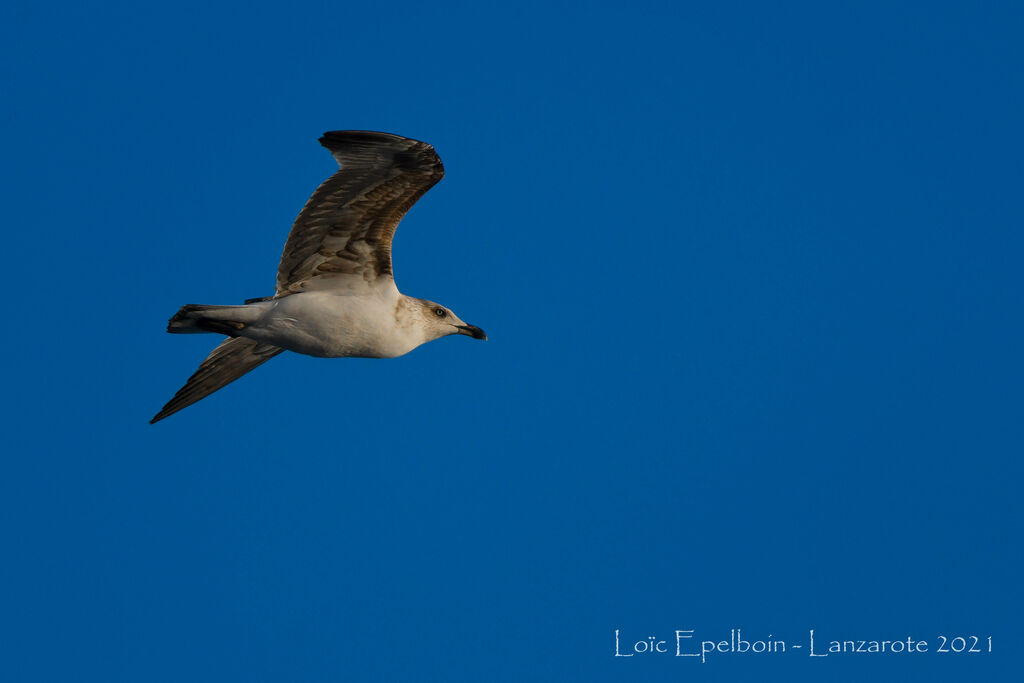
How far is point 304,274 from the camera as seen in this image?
1415 cm

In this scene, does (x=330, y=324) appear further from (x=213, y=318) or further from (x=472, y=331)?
(x=472, y=331)

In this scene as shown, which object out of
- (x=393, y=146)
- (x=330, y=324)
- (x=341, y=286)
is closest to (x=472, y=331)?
(x=341, y=286)

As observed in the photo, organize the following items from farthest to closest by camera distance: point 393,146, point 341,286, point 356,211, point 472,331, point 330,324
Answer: point 472,331
point 341,286
point 330,324
point 356,211
point 393,146

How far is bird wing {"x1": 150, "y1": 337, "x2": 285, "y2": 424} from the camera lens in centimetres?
1584

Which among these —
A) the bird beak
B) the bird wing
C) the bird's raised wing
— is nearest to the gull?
the bird's raised wing

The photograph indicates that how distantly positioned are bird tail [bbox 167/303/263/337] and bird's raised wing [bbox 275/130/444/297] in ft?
1.63

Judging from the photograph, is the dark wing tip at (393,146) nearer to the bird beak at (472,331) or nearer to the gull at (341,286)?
the gull at (341,286)

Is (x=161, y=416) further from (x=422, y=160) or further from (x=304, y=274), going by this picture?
(x=422, y=160)

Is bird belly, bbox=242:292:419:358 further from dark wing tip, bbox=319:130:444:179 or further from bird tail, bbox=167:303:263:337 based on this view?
dark wing tip, bbox=319:130:444:179

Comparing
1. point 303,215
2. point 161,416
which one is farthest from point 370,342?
point 161,416

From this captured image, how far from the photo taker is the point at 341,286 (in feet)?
46.3

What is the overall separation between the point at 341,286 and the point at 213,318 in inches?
57.5

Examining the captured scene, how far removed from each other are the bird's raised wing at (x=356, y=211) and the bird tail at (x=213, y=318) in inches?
19.5

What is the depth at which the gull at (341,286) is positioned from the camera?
13.4 m
